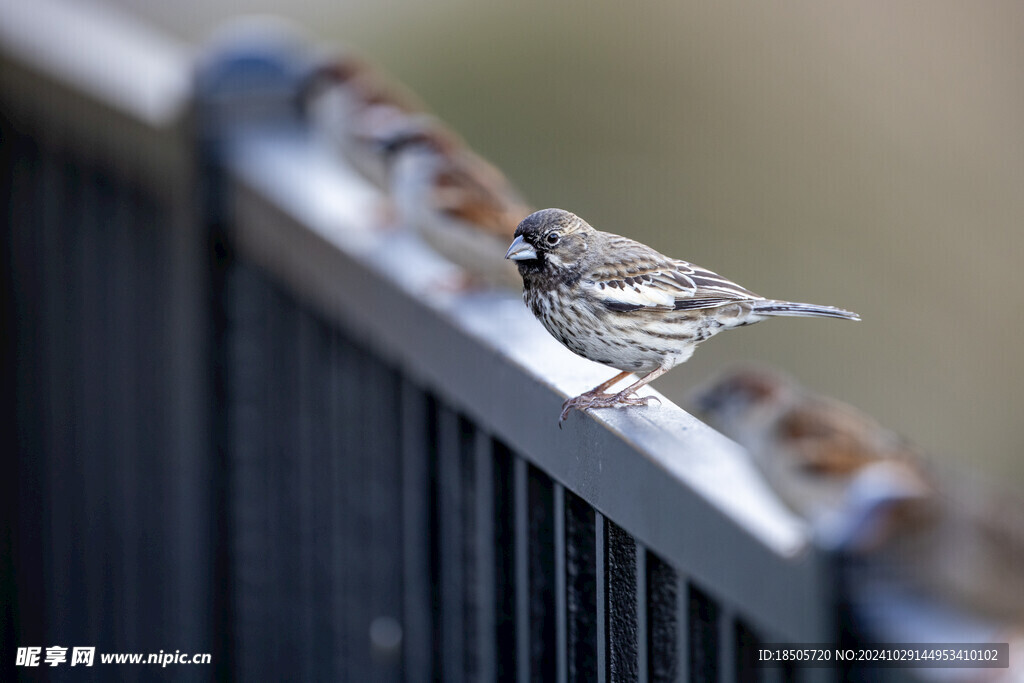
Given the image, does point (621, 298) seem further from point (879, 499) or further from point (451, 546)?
point (879, 499)

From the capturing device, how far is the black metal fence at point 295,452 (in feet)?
5.88

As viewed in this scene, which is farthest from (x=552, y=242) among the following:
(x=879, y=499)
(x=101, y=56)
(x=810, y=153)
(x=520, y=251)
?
(x=810, y=153)

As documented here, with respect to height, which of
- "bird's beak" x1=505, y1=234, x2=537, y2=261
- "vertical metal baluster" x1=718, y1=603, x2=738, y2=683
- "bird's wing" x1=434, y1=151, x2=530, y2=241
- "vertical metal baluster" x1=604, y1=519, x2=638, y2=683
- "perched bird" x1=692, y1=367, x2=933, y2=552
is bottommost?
"vertical metal baluster" x1=718, y1=603, x2=738, y2=683

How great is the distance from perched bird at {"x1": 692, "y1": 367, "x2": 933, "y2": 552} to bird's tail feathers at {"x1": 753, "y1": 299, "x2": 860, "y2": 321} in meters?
0.27

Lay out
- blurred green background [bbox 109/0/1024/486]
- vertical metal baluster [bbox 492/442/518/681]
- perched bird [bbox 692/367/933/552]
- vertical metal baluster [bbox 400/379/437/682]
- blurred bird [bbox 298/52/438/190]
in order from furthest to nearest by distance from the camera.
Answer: blurred green background [bbox 109/0/1024/486], blurred bird [bbox 298/52/438/190], perched bird [bbox 692/367/933/552], vertical metal baluster [bbox 400/379/437/682], vertical metal baluster [bbox 492/442/518/681]

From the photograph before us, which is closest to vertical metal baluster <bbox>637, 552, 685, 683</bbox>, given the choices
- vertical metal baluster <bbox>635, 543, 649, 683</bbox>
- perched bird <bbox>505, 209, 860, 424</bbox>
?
vertical metal baluster <bbox>635, 543, 649, 683</bbox>

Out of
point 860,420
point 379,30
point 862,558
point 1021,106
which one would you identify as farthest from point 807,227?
point 862,558

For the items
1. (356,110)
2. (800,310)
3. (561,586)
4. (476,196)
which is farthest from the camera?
(356,110)

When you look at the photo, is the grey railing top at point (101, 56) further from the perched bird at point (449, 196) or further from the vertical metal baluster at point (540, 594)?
the vertical metal baluster at point (540, 594)

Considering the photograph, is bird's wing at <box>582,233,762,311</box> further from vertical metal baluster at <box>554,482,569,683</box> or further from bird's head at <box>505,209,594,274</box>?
vertical metal baluster at <box>554,482,569,683</box>

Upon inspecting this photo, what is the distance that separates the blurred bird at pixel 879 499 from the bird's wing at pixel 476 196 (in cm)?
101

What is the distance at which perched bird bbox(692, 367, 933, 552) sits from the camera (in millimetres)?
3664

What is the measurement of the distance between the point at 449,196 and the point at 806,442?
135cm

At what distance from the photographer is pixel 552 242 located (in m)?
2.48
